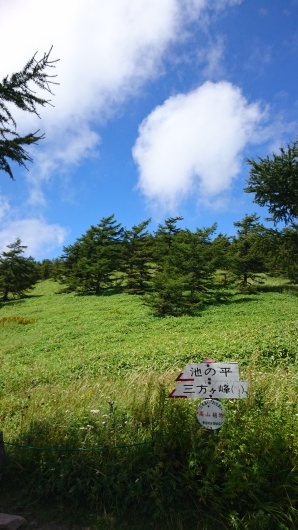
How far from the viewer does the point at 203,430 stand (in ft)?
11.3

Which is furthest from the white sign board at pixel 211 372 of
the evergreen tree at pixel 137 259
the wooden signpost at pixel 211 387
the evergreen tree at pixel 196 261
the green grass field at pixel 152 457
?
the evergreen tree at pixel 137 259

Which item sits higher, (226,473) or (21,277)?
(21,277)

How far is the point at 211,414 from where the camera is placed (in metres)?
3.35

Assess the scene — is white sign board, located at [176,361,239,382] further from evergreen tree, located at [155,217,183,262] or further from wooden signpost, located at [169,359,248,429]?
evergreen tree, located at [155,217,183,262]

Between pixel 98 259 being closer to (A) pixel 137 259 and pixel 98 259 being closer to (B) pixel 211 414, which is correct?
(A) pixel 137 259

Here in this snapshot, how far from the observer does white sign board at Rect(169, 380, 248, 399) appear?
11.0 feet

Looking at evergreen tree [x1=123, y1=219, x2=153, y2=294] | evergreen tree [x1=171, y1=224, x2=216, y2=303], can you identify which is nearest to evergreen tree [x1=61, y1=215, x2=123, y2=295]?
evergreen tree [x1=123, y1=219, x2=153, y2=294]

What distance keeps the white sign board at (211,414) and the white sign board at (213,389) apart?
0.08 meters

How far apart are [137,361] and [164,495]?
6493 mm

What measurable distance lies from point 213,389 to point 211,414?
25 centimetres

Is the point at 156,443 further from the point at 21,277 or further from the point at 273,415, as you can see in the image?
the point at 21,277

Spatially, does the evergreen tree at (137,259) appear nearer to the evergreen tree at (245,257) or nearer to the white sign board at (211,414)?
the evergreen tree at (245,257)

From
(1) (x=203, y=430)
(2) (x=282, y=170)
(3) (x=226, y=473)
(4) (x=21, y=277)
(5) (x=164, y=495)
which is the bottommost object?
(5) (x=164, y=495)

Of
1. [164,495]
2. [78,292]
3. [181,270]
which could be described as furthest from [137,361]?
[78,292]
